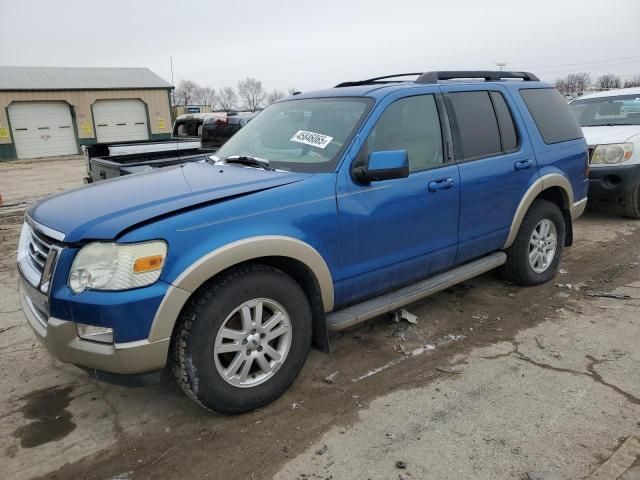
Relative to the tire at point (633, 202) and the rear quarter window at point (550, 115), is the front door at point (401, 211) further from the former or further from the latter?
the tire at point (633, 202)

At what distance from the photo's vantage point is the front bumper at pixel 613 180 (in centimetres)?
701

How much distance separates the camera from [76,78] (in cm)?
2980

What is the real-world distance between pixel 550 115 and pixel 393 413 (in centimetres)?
339

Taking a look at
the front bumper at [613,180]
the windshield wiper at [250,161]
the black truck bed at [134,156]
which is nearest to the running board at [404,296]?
the windshield wiper at [250,161]

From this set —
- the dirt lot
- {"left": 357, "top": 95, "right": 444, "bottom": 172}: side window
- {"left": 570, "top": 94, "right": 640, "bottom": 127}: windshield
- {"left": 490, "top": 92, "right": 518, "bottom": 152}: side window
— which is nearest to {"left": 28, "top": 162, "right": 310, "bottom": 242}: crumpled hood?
{"left": 357, "top": 95, "right": 444, "bottom": 172}: side window

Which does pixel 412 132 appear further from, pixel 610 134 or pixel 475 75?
pixel 610 134

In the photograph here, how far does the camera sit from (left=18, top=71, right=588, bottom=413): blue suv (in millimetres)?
2514

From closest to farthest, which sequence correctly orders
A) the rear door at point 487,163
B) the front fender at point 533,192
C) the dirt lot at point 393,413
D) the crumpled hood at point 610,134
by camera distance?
the dirt lot at point 393,413 < the rear door at point 487,163 < the front fender at point 533,192 < the crumpled hood at point 610,134

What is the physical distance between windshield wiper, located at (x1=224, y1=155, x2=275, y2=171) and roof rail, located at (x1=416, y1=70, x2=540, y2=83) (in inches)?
58.0

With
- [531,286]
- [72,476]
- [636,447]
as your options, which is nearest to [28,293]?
[72,476]

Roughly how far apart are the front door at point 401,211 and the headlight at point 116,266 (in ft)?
3.87

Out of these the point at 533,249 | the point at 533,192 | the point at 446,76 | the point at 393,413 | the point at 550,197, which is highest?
the point at 446,76

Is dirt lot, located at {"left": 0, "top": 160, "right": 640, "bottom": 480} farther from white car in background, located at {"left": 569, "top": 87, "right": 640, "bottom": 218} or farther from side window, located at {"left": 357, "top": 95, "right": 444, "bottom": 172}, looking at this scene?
white car in background, located at {"left": 569, "top": 87, "right": 640, "bottom": 218}

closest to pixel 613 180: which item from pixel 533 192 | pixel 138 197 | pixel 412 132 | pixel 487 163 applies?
pixel 533 192
